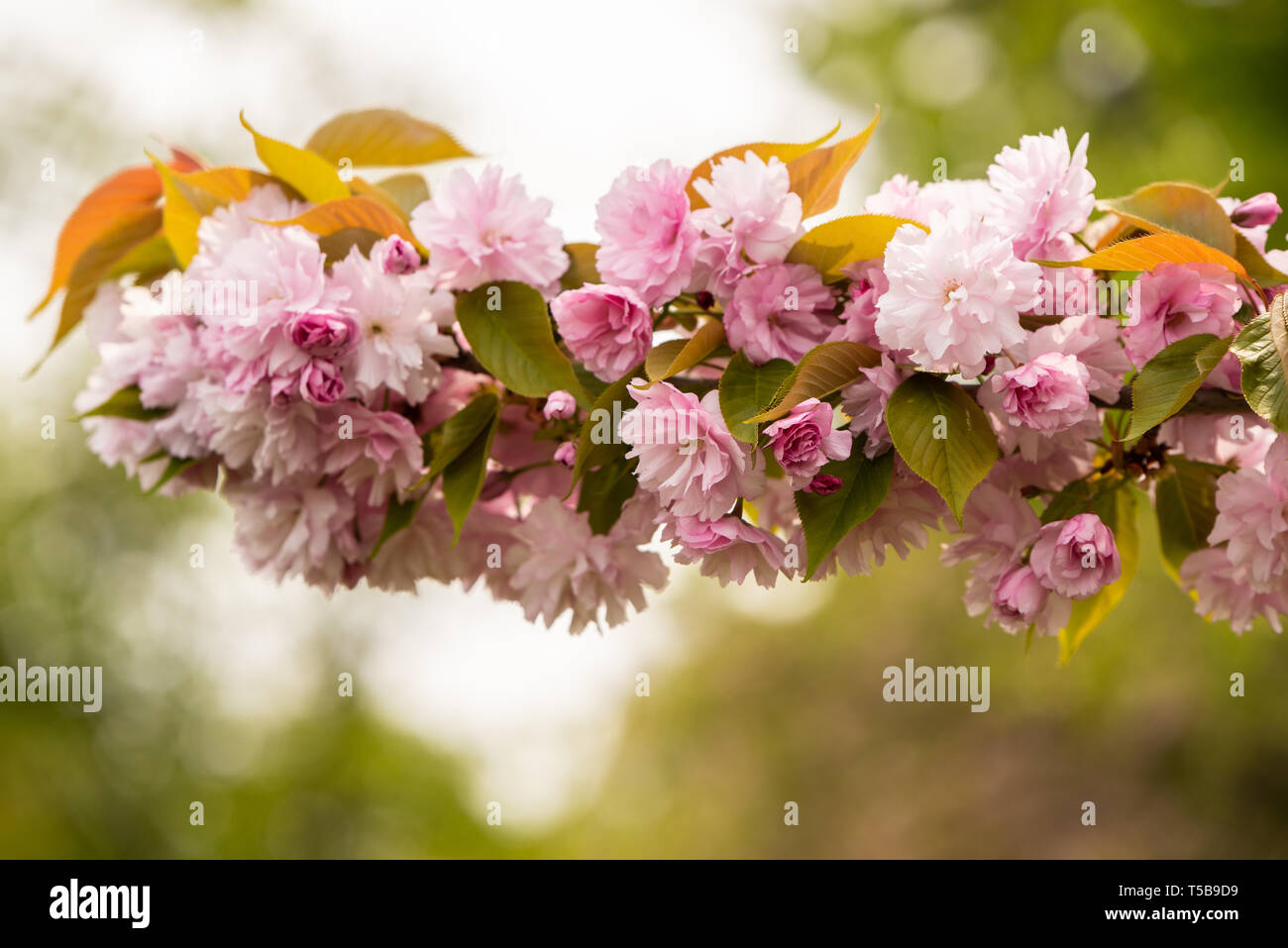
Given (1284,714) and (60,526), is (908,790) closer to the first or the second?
(1284,714)

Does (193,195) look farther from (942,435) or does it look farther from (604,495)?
(942,435)

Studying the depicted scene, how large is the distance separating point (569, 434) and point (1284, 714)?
15.1 ft

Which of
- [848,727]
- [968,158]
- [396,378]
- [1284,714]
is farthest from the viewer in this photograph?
[848,727]

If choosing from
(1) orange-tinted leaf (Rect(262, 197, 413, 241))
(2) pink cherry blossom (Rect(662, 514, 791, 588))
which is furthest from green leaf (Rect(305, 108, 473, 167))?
(2) pink cherry blossom (Rect(662, 514, 791, 588))

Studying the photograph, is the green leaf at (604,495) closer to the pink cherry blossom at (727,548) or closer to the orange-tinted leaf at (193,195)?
the pink cherry blossom at (727,548)

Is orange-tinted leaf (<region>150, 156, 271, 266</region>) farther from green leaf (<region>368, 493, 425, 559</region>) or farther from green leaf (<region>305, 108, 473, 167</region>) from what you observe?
green leaf (<region>368, 493, 425, 559</region>)

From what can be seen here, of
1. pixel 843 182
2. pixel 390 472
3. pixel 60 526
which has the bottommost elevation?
pixel 390 472

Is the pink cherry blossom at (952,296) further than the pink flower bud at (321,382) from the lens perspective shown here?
No

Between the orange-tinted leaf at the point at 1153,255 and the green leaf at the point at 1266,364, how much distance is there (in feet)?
0.18

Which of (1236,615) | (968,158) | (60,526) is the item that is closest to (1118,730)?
(968,158)

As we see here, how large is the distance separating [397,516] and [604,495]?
198mm

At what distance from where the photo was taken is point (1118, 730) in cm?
528

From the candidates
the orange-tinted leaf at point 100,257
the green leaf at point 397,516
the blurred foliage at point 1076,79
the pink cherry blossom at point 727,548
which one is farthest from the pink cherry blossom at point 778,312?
the blurred foliage at point 1076,79

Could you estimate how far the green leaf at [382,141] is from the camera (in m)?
1.09
